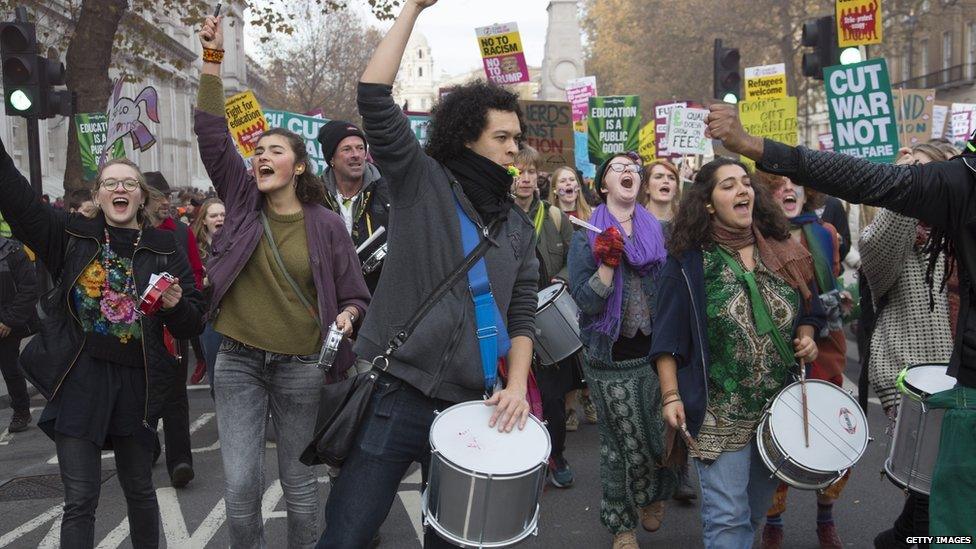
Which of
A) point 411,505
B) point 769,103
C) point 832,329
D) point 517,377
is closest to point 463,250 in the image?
point 517,377

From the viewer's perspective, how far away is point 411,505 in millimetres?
6410

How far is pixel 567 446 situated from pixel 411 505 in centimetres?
192

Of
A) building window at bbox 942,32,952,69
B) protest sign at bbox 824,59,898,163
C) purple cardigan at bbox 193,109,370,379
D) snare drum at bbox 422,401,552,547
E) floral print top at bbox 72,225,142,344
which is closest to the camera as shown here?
snare drum at bbox 422,401,552,547

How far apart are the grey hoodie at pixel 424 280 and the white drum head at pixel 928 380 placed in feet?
4.56

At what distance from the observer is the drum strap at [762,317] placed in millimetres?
4270

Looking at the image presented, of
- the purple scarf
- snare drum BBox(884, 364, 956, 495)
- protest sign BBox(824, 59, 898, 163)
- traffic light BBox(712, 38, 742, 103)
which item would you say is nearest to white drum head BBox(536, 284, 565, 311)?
the purple scarf

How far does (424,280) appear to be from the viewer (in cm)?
331

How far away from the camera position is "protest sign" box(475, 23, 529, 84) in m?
16.0

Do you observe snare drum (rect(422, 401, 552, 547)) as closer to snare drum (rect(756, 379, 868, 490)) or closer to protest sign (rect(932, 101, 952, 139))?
snare drum (rect(756, 379, 868, 490))

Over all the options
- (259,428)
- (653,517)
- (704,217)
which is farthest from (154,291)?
(653,517)

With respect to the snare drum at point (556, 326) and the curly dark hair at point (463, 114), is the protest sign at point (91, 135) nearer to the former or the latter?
the snare drum at point (556, 326)

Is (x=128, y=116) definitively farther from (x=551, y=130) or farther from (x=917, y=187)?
(x=917, y=187)

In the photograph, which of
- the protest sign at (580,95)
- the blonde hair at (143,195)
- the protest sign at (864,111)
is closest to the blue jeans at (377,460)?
the blonde hair at (143,195)

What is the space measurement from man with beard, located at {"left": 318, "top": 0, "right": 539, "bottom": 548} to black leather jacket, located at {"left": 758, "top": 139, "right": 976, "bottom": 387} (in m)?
0.97
